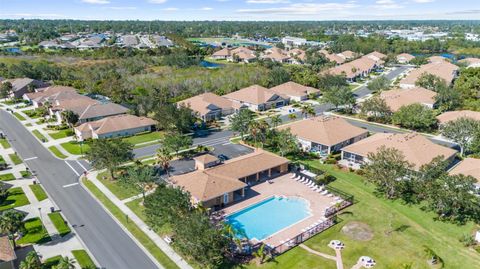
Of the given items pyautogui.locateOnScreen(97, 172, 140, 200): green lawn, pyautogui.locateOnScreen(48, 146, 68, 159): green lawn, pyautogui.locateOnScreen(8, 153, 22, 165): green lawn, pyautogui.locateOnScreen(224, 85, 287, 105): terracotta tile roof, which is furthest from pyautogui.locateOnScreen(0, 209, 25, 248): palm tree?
pyautogui.locateOnScreen(224, 85, 287, 105): terracotta tile roof

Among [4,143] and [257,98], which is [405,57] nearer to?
[257,98]

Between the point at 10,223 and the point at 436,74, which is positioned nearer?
the point at 10,223

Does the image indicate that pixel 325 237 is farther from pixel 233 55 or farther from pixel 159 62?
pixel 233 55

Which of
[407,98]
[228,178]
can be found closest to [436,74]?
[407,98]

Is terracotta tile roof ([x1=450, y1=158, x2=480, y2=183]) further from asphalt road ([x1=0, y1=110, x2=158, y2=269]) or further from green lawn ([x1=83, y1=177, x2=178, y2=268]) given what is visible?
asphalt road ([x1=0, y1=110, x2=158, y2=269])

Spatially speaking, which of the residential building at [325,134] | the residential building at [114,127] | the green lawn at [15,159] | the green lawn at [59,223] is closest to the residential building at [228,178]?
the residential building at [325,134]
